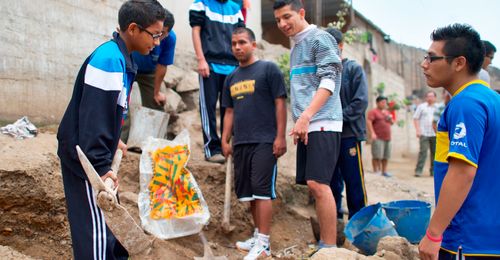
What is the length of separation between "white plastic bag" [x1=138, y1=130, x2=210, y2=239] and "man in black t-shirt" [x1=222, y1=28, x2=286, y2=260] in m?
0.37

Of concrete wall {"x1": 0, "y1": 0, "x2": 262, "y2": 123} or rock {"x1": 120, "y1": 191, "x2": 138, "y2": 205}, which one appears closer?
rock {"x1": 120, "y1": 191, "x2": 138, "y2": 205}

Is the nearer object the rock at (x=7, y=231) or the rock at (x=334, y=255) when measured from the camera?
the rock at (x=334, y=255)

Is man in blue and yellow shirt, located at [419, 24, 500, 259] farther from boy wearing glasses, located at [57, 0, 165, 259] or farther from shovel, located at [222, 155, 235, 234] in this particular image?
shovel, located at [222, 155, 235, 234]

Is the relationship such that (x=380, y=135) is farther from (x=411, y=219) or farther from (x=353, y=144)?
(x=411, y=219)

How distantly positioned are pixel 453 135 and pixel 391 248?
1.39m

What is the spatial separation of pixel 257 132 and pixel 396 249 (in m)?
1.37

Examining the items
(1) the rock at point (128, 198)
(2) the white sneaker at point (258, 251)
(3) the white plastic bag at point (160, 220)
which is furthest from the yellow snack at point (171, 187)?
(2) the white sneaker at point (258, 251)

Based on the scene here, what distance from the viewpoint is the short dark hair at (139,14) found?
2268 mm

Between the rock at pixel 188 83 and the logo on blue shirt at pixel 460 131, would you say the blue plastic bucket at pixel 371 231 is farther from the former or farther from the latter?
the rock at pixel 188 83

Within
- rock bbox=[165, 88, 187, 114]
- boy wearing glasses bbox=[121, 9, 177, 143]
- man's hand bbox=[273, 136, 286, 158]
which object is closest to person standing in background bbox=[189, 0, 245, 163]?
boy wearing glasses bbox=[121, 9, 177, 143]

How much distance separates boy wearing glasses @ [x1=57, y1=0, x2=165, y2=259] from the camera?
80.7 inches

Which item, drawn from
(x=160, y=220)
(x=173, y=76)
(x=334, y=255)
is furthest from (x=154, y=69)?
(x=334, y=255)

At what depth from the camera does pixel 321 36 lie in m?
3.27

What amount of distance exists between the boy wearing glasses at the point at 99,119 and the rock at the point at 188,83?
361cm
